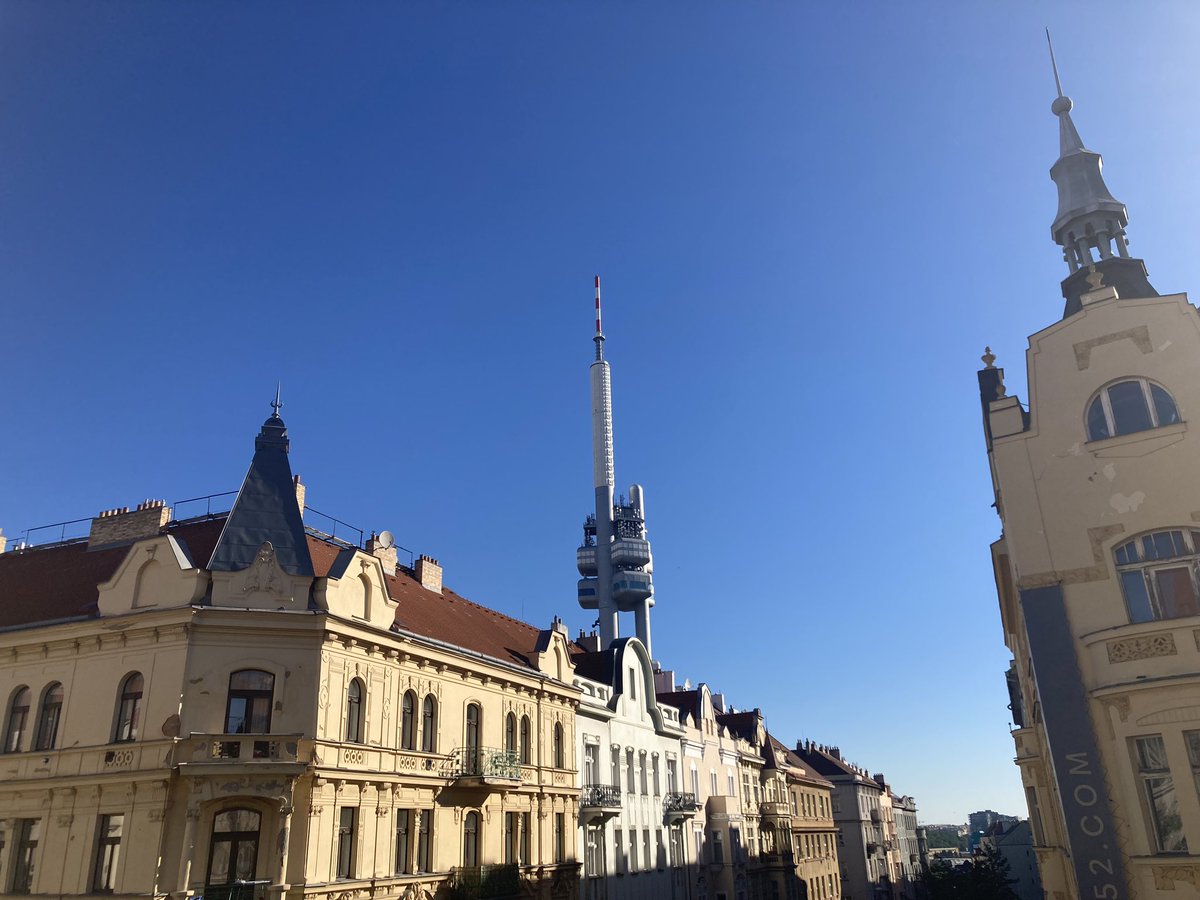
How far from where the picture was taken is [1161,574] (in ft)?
67.4

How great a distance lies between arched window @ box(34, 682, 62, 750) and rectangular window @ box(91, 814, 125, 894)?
11.2ft

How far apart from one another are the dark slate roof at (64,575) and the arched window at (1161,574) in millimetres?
25078

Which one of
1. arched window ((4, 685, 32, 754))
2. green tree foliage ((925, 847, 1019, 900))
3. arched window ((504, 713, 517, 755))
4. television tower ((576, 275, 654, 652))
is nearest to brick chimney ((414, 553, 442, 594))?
arched window ((504, 713, 517, 755))

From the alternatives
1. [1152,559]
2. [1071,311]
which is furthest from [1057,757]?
[1071,311]

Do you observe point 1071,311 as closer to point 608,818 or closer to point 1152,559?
point 1152,559

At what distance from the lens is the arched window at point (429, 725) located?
30.0 meters

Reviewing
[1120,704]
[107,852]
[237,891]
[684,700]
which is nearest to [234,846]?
[237,891]

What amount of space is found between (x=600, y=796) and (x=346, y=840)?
15707 millimetres

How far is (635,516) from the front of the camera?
107m

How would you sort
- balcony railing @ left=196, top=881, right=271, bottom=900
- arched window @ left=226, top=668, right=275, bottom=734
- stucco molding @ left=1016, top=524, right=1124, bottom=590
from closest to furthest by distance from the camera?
stucco molding @ left=1016, top=524, right=1124, bottom=590, balcony railing @ left=196, top=881, right=271, bottom=900, arched window @ left=226, top=668, right=275, bottom=734

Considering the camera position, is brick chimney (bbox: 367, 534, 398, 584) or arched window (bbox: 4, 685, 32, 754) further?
brick chimney (bbox: 367, 534, 398, 584)

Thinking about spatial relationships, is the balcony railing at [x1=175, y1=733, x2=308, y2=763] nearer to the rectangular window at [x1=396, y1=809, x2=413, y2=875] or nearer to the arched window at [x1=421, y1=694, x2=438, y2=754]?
the rectangular window at [x1=396, y1=809, x2=413, y2=875]

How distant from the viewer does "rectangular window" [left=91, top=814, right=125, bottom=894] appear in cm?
2362

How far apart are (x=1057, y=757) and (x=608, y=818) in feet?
81.1
